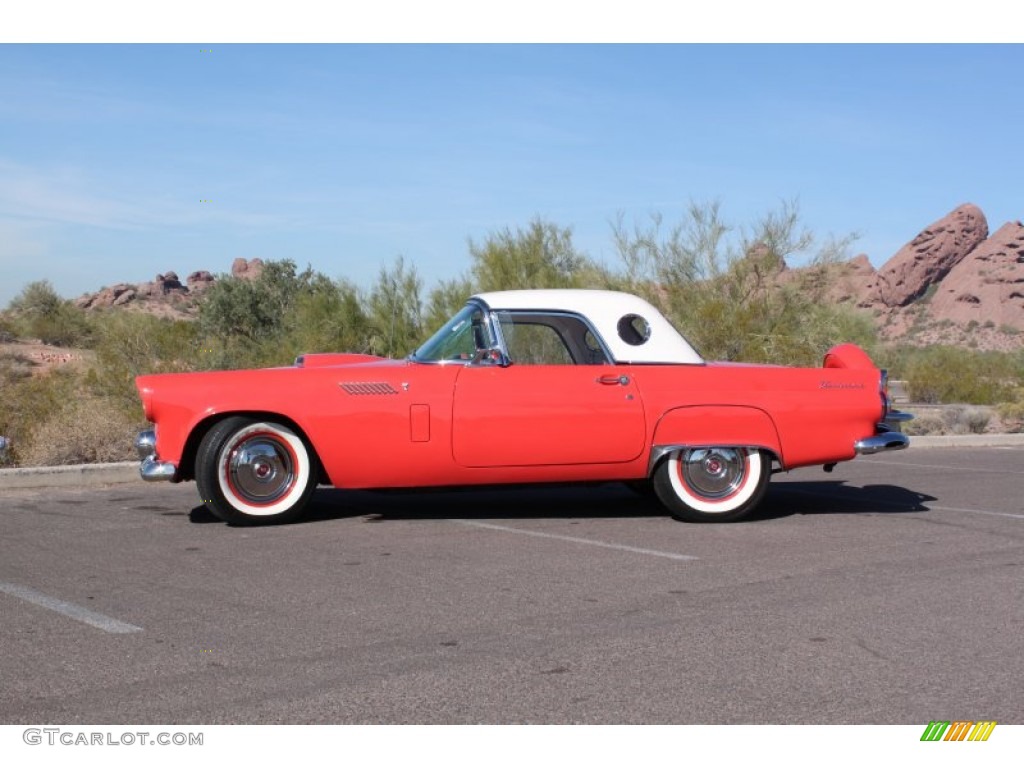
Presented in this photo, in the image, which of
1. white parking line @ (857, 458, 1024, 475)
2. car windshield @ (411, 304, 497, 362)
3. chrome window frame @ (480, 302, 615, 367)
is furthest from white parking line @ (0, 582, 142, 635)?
white parking line @ (857, 458, 1024, 475)

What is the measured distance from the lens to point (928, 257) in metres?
101

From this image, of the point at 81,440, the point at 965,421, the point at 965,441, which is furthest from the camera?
the point at 965,421

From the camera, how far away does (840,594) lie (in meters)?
6.73

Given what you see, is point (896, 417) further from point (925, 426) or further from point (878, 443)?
point (925, 426)

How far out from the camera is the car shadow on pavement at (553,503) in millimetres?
9773

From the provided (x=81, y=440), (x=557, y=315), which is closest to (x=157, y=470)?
(x=557, y=315)

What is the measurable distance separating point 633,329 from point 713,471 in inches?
48.2

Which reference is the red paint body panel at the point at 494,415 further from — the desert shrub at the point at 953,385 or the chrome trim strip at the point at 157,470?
the desert shrub at the point at 953,385

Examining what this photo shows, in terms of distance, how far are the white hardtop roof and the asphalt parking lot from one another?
1253mm

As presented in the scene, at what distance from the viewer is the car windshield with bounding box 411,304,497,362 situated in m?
9.40

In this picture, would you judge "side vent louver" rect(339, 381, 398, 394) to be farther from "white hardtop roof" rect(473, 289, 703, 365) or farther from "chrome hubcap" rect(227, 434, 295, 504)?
"white hardtop roof" rect(473, 289, 703, 365)

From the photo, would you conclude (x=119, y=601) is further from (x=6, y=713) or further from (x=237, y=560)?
(x=6, y=713)
